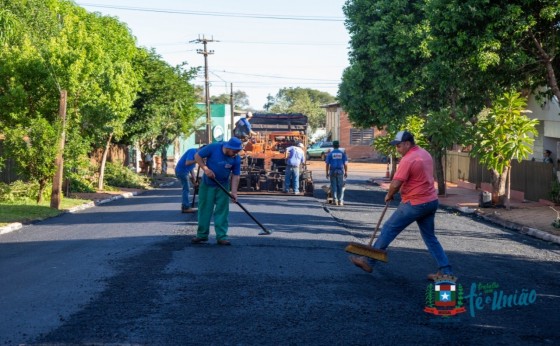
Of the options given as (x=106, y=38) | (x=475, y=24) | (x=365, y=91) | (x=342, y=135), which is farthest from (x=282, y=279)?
(x=342, y=135)

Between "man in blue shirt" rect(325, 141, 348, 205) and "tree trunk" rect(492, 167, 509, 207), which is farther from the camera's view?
"tree trunk" rect(492, 167, 509, 207)

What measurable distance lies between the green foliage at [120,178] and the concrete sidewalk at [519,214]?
1449 cm

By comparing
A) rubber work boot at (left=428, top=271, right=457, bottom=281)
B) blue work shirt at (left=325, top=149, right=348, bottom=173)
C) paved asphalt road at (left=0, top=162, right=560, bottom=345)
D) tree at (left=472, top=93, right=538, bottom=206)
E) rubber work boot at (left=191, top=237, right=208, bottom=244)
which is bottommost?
paved asphalt road at (left=0, top=162, right=560, bottom=345)

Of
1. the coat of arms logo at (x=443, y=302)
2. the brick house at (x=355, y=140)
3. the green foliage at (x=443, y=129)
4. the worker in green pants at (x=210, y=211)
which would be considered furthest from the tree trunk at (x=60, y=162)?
the brick house at (x=355, y=140)

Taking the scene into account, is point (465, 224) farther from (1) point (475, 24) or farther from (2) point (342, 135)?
(2) point (342, 135)

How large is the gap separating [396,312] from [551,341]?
5.07 feet

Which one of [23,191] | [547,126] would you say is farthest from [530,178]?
[23,191]

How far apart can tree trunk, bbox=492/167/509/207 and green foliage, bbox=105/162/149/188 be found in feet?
60.3

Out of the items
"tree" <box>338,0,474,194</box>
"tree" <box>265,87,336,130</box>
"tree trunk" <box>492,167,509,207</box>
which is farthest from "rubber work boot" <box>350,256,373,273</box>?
"tree" <box>265,87,336,130</box>

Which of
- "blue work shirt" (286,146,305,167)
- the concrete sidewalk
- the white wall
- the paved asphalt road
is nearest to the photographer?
the paved asphalt road

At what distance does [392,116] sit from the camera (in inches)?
1483

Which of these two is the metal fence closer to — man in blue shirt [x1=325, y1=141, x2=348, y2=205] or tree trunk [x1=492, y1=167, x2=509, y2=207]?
tree trunk [x1=492, y1=167, x2=509, y2=207]

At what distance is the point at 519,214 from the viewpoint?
2230 cm

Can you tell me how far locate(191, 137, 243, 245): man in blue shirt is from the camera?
1321cm
